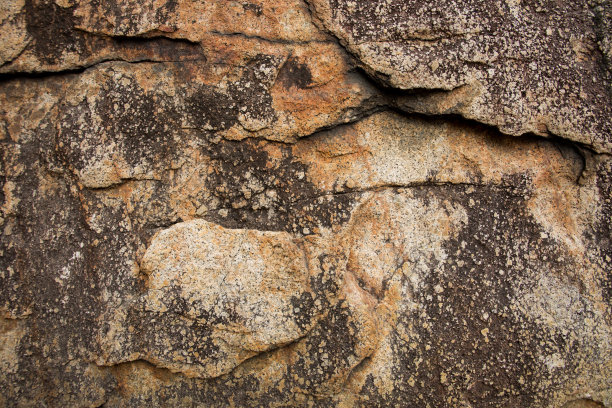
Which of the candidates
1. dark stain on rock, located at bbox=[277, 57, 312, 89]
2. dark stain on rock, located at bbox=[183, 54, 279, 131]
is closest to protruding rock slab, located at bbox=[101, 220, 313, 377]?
dark stain on rock, located at bbox=[183, 54, 279, 131]

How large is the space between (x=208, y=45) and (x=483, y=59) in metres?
1.06

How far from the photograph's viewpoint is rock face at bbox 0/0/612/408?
1768 millimetres

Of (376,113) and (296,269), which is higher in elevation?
(376,113)

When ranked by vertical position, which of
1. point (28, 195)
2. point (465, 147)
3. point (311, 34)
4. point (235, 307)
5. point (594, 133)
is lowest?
point (235, 307)

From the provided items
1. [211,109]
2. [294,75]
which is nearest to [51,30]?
[211,109]

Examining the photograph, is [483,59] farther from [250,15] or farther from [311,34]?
[250,15]

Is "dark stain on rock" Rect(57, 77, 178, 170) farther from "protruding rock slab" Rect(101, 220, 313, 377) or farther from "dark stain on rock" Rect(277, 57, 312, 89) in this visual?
"dark stain on rock" Rect(277, 57, 312, 89)

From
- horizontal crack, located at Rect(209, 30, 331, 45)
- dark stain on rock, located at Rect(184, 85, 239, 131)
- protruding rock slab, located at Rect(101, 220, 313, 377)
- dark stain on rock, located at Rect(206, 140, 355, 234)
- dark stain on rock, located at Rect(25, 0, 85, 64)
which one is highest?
horizontal crack, located at Rect(209, 30, 331, 45)

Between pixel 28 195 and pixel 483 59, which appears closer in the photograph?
pixel 483 59

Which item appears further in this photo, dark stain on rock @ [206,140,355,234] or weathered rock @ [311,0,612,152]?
dark stain on rock @ [206,140,355,234]

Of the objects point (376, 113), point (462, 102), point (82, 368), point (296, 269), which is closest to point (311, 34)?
point (376, 113)

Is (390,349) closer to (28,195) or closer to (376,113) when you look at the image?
(376,113)

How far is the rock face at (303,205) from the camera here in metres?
1.77

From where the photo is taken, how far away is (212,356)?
179cm
